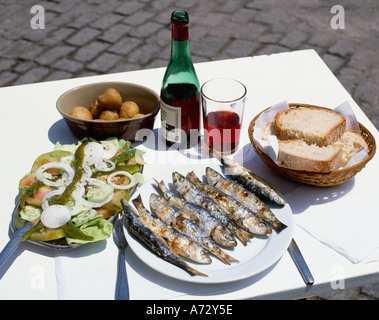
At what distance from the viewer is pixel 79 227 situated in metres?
1.74

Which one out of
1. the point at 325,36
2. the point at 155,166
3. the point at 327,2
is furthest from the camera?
the point at 327,2

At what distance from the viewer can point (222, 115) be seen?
7.29 feet

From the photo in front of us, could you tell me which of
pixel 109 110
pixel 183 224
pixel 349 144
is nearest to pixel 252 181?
pixel 183 224

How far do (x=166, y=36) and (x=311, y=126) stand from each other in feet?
12.0

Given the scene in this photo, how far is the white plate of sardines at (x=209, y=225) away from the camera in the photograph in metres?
1.62

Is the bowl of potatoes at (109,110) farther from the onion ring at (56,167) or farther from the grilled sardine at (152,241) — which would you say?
the grilled sardine at (152,241)

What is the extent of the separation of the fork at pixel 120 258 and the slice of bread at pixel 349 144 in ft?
3.50

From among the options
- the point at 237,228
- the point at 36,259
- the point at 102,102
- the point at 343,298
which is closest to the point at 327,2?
the point at 343,298

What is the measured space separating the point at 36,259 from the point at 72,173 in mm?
427

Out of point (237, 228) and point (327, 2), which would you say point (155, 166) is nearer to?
point (237, 228)

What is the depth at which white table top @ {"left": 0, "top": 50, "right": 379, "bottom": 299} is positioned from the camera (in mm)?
1631
